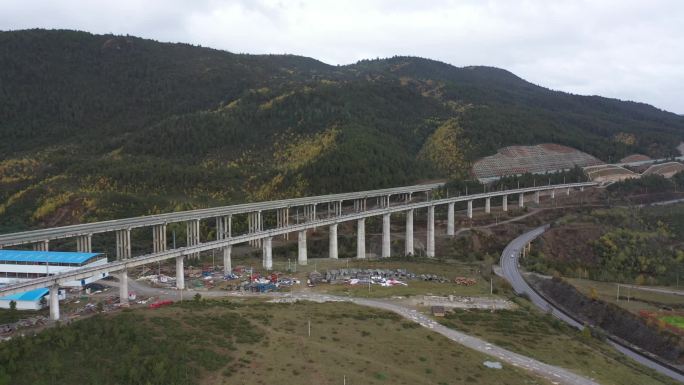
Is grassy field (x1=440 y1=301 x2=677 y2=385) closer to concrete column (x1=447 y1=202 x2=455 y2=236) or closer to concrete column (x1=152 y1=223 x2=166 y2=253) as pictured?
concrete column (x1=152 y1=223 x2=166 y2=253)

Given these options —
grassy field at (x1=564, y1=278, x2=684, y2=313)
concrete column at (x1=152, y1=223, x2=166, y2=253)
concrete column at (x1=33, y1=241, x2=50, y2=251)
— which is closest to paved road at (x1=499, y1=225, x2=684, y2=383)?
grassy field at (x1=564, y1=278, x2=684, y2=313)

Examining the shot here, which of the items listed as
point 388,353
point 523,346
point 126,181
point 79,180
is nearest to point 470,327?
point 523,346

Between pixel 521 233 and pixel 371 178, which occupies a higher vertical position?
pixel 371 178

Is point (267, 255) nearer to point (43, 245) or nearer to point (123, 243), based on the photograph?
point (123, 243)

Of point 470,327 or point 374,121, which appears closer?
point 470,327

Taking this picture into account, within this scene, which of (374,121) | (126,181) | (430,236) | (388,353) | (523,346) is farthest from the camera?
(374,121)

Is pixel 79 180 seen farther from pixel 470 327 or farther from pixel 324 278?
pixel 470 327

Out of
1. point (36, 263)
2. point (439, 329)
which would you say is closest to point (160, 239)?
point (36, 263)
